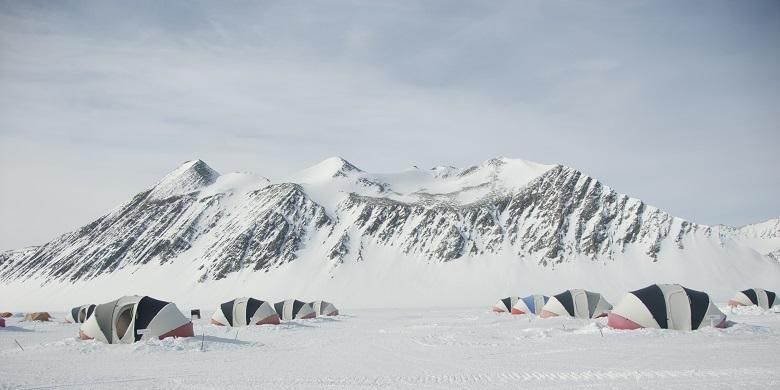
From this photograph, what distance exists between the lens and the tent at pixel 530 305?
57.5m

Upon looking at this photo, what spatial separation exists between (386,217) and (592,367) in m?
133

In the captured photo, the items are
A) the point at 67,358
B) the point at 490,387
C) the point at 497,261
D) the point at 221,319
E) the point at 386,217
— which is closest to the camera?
the point at 490,387

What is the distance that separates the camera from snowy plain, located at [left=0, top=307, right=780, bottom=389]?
16953 millimetres

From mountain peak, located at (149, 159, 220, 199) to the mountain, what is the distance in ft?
4.07

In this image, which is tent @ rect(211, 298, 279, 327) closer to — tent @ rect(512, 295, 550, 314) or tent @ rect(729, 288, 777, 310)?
tent @ rect(512, 295, 550, 314)

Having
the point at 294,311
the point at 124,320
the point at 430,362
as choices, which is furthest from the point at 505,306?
the point at 124,320

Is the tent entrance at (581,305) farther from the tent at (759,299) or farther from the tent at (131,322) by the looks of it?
the tent at (131,322)

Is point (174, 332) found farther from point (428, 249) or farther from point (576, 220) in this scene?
point (576, 220)

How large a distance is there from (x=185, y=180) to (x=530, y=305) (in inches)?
6108

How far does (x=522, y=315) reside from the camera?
185 feet

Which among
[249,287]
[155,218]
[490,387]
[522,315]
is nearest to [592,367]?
[490,387]

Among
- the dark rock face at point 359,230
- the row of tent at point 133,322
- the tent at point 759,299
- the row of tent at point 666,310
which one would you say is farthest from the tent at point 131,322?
the dark rock face at point 359,230

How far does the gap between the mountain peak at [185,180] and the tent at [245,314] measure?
143816 millimetres

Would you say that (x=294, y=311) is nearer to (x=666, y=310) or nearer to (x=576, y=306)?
(x=576, y=306)
